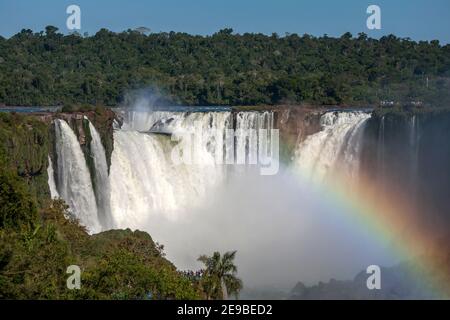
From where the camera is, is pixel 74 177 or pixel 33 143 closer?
pixel 33 143

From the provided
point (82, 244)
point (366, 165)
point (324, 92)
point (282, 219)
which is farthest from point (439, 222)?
point (324, 92)

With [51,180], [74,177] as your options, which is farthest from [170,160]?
[51,180]

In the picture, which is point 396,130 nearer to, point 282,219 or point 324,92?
point 282,219

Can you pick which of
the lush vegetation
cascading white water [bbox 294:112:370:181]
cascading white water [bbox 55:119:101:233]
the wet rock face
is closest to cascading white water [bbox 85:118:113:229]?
cascading white water [bbox 55:119:101:233]

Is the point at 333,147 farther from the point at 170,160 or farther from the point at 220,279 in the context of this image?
the point at 220,279

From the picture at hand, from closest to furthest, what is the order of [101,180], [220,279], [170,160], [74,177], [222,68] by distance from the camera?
1. [220,279]
2. [74,177]
3. [101,180]
4. [170,160]
5. [222,68]

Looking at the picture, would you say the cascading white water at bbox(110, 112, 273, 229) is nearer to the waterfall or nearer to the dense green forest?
the waterfall
